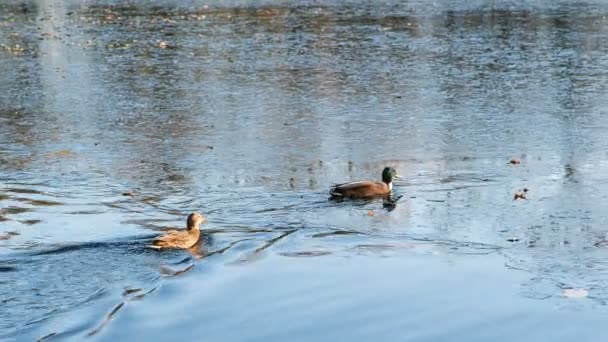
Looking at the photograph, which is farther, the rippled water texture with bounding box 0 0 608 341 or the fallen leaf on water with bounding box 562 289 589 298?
the fallen leaf on water with bounding box 562 289 589 298

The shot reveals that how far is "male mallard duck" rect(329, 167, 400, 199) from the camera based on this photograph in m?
13.0

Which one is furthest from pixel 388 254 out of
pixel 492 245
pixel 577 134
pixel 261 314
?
pixel 577 134

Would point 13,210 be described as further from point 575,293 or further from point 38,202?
point 575,293

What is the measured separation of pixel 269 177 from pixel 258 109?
15.0ft

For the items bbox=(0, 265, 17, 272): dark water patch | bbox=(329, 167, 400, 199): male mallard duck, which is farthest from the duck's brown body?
bbox=(0, 265, 17, 272): dark water patch

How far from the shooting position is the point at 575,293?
9.74 m

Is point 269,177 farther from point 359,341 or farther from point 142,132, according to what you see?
point 359,341

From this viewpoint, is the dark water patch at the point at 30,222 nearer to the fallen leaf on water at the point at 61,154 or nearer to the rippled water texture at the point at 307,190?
the rippled water texture at the point at 307,190

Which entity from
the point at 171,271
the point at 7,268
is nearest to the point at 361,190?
the point at 171,271

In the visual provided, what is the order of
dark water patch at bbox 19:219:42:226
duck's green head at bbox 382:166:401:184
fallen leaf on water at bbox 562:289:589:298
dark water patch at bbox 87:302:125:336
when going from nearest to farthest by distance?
1. dark water patch at bbox 87:302:125:336
2. fallen leaf on water at bbox 562:289:589:298
3. dark water patch at bbox 19:219:42:226
4. duck's green head at bbox 382:166:401:184

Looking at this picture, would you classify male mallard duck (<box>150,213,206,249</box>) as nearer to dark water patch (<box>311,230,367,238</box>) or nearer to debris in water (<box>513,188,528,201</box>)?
dark water patch (<box>311,230,367,238</box>)

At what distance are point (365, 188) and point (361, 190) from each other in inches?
2.9

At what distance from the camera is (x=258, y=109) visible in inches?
736

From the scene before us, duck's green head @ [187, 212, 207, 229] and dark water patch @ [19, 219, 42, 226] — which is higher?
dark water patch @ [19, 219, 42, 226]
